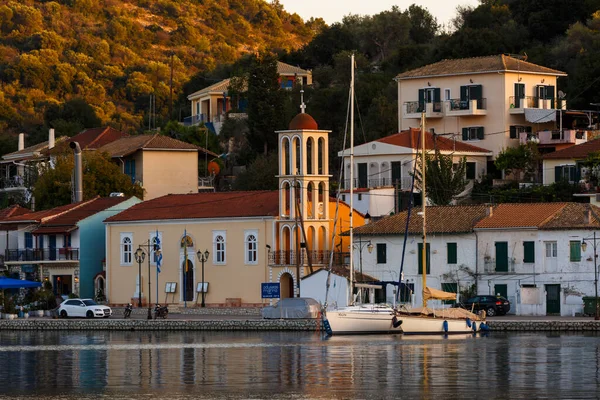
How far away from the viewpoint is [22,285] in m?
82.1

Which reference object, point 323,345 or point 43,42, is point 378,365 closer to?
point 323,345

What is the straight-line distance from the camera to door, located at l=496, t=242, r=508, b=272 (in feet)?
233

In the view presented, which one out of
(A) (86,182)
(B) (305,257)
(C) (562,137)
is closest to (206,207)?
(B) (305,257)

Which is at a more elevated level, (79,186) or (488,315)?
(79,186)

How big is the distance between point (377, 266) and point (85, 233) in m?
21.4

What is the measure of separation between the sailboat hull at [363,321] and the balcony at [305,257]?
12.8 meters

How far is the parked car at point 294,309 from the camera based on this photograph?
71312 mm

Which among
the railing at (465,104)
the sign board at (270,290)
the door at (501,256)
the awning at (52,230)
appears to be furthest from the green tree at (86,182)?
the door at (501,256)

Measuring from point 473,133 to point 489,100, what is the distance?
233cm

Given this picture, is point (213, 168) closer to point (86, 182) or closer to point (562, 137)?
point (86, 182)

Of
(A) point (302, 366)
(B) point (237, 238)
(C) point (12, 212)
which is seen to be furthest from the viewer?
(C) point (12, 212)

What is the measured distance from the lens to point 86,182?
321 ft

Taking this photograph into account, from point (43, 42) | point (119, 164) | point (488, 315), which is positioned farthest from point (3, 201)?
point (43, 42)

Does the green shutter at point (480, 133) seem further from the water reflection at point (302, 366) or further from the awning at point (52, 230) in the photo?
the water reflection at point (302, 366)
